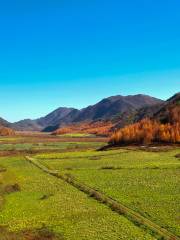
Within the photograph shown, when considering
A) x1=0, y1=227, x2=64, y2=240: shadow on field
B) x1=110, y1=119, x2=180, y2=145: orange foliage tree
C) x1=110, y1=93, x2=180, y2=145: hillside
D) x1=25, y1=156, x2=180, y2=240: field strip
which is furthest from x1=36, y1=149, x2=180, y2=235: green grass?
x1=110, y1=93, x2=180, y2=145: hillside

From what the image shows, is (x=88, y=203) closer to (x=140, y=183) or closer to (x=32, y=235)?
(x=32, y=235)

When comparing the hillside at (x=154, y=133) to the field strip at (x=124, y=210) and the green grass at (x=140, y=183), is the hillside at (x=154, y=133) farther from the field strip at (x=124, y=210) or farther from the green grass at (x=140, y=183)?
the field strip at (x=124, y=210)

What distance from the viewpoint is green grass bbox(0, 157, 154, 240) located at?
118 ft

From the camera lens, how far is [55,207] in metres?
46.2

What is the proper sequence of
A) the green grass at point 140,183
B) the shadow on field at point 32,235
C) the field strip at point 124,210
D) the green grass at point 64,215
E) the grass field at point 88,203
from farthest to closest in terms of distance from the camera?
the green grass at point 140,183, the grass field at point 88,203, the green grass at point 64,215, the shadow on field at point 32,235, the field strip at point 124,210

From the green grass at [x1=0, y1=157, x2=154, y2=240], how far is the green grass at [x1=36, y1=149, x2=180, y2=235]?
3.38 metres

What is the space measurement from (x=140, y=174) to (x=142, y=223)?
29767mm

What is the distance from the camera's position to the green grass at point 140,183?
135 feet

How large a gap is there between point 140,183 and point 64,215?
62.2ft

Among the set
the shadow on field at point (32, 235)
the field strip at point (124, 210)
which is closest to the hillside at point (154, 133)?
the field strip at point (124, 210)

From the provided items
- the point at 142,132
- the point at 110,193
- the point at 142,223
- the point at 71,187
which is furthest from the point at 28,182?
the point at 142,132

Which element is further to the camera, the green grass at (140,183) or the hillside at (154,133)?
the hillside at (154,133)

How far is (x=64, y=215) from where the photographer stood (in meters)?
42.5

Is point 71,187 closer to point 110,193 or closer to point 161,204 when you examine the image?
point 110,193
